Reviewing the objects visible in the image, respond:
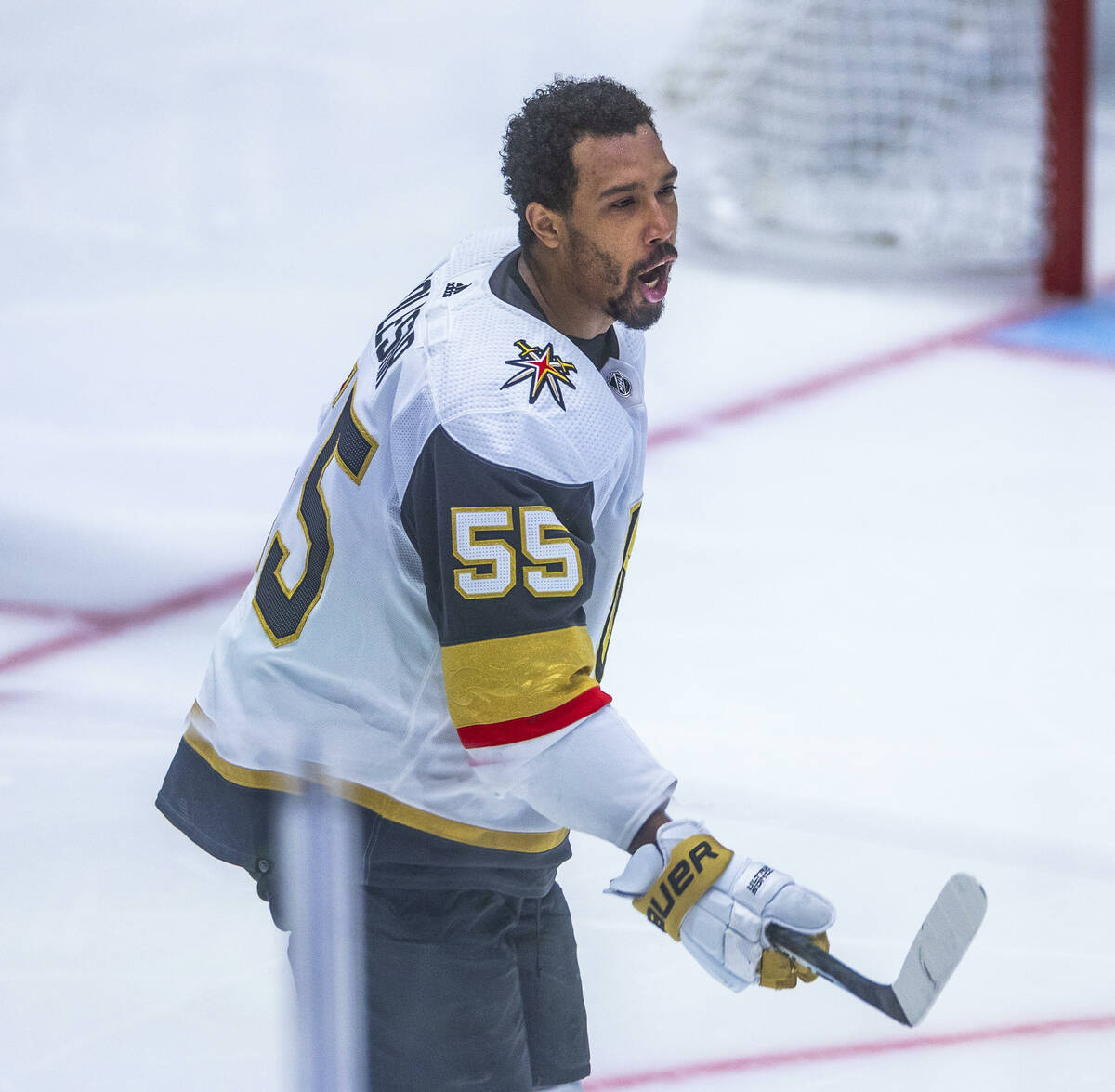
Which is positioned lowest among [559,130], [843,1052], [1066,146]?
[843,1052]

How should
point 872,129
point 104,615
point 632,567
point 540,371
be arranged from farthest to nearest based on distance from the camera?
1. point 872,129
2. point 632,567
3. point 104,615
4. point 540,371

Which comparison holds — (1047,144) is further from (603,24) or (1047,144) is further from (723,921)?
(723,921)

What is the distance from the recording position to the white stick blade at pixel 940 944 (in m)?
1.31

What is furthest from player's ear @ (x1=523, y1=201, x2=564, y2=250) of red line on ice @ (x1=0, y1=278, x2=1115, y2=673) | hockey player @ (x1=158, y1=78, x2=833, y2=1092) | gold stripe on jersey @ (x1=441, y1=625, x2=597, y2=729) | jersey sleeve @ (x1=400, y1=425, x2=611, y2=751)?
red line on ice @ (x1=0, y1=278, x2=1115, y2=673)

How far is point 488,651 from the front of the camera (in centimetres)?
141

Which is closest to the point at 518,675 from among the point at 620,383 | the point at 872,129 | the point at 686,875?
the point at 686,875

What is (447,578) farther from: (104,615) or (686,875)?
(104,615)

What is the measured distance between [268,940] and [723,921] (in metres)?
1.13

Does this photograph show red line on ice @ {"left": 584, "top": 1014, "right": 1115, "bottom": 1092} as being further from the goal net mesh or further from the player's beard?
the goal net mesh

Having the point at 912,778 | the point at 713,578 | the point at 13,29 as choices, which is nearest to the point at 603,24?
the point at 13,29

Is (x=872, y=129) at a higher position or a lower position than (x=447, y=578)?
lower

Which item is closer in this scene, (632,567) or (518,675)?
(518,675)

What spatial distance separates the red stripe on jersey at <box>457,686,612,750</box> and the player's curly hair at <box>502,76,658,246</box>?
1.38 feet

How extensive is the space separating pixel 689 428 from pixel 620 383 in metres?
2.79
